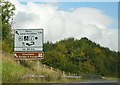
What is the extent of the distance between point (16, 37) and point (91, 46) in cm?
9454

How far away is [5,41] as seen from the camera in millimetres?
69875

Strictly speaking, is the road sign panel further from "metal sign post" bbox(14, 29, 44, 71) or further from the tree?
the tree

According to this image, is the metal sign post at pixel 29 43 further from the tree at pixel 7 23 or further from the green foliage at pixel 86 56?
the green foliage at pixel 86 56

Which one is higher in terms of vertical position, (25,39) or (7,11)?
(7,11)

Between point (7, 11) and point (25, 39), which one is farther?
point (7, 11)

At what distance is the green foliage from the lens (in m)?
114

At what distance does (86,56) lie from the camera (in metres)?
126

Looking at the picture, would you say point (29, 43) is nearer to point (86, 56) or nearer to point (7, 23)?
point (7, 23)

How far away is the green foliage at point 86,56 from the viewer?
114 meters

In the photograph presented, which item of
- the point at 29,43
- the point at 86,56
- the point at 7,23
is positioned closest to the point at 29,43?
the point at 29,43

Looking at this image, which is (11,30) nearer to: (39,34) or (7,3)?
(7,3)

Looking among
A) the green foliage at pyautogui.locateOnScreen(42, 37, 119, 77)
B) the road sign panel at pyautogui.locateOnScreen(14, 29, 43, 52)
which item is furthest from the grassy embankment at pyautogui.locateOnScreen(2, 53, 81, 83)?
the green foliage at pyautogui.locateOnScreen(42, 37, 119, 77)

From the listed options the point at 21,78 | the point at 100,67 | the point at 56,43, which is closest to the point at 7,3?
the point at 21,78

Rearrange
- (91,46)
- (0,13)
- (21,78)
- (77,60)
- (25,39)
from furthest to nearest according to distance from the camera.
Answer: (91,46) < (77,60) < (0,13) < (21,78) < (25,39)
